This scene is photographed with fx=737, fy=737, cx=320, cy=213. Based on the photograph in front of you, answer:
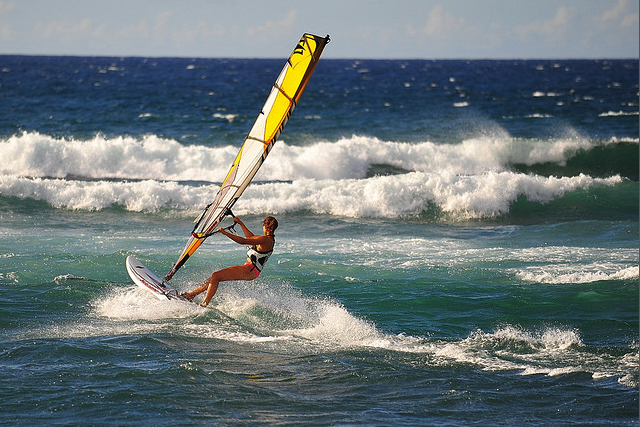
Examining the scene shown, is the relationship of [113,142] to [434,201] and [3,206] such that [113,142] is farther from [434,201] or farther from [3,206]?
[434,201]

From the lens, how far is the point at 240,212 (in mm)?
15422

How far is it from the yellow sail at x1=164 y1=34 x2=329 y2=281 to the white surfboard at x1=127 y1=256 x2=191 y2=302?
415 millimetres

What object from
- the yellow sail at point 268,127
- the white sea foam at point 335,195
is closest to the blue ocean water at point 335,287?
the white sea foam at point 335,195

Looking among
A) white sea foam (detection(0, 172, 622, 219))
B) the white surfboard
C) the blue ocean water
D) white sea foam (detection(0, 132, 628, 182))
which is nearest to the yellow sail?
the white surfboard

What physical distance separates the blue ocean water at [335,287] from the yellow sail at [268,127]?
3.62 ft

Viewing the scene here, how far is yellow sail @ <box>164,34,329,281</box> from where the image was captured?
7168mm

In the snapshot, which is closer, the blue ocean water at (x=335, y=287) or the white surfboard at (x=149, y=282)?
the blue ocean water at (x=335, y=287)

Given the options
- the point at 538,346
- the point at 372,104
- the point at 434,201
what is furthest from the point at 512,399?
the point at 372,104

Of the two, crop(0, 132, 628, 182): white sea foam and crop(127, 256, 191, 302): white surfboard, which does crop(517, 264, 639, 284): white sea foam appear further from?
crop(0, 132, 628, 182): white sea foam

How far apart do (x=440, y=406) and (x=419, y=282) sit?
13.5 ft

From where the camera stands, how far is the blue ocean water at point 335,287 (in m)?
5.97

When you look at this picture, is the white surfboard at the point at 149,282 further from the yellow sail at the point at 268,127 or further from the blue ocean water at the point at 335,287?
the yellow sail at the point at 268,127

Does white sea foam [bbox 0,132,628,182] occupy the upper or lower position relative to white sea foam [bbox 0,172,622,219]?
upper

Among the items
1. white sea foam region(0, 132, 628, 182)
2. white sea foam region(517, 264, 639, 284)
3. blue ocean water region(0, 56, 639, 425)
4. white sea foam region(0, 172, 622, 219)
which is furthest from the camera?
white sea foam region(0, 132, 628, 182)
